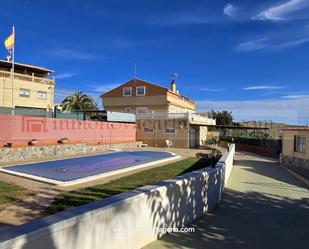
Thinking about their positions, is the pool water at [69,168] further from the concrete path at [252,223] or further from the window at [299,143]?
the window at [299,143]

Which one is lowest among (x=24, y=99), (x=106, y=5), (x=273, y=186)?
(x=273, y=186)

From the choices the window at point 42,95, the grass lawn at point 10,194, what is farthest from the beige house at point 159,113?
the grass lawn at point 10,194

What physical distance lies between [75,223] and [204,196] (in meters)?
4.80

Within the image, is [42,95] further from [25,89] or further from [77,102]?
[77,102]

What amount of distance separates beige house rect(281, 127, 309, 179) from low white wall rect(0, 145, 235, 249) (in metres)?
15.8

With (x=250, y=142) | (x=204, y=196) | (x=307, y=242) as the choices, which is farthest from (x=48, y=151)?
(x=250, y=142)

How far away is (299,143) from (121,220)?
817 inches

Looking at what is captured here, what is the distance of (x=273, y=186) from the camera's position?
13.5 metres

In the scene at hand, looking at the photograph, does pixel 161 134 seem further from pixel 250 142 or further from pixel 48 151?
pixel 48 151

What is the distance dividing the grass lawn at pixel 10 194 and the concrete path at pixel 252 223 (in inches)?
204

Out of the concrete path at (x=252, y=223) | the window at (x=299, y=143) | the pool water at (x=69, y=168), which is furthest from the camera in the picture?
the window at (x=299, y=143)

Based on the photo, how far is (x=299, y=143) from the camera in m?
21.9

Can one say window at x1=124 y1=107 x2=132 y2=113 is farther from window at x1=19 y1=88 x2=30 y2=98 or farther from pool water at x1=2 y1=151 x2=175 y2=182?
pool water at x1=2 y1=151 x2=175 y2=182

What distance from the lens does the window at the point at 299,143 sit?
2112 centimetres
